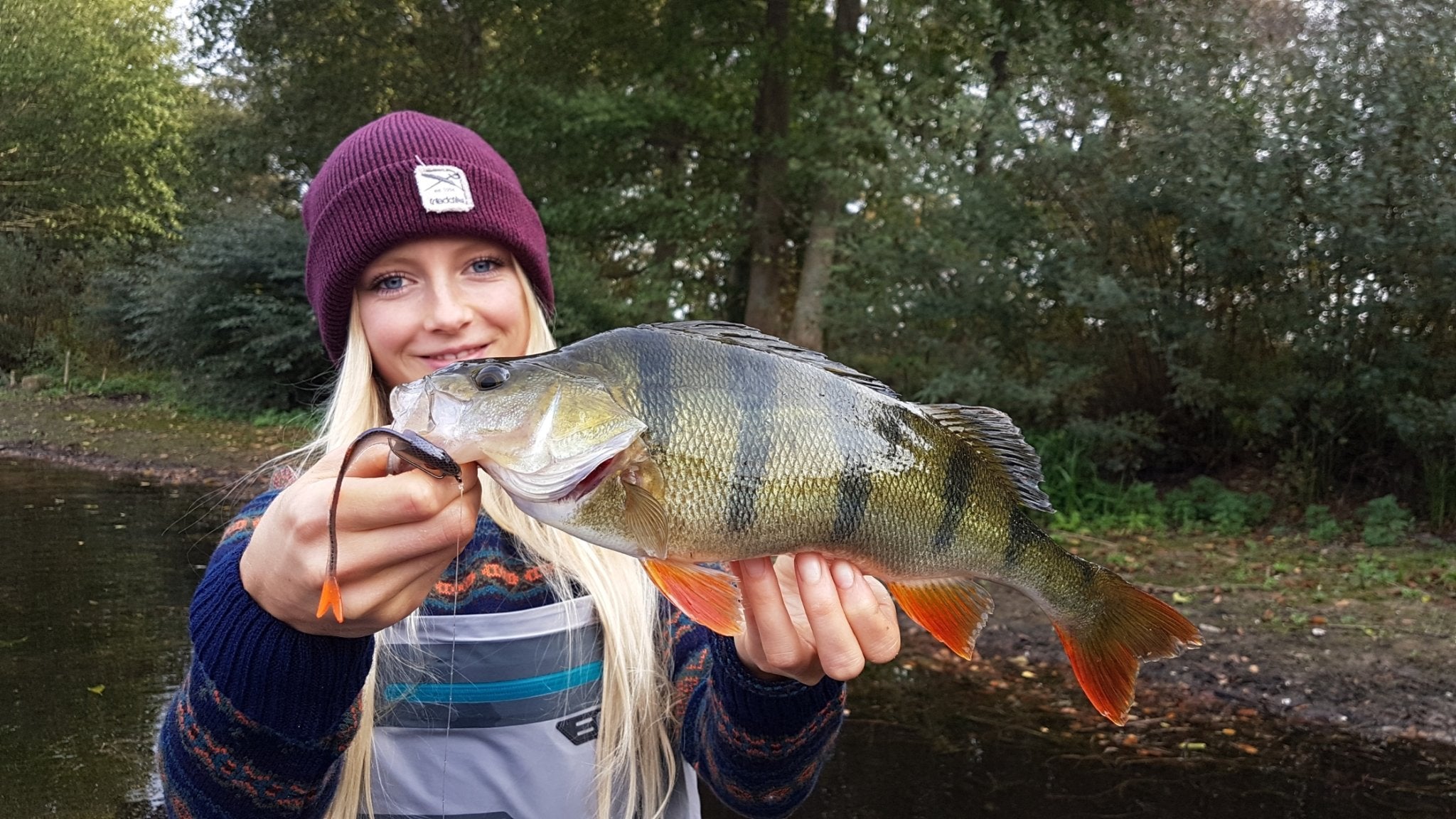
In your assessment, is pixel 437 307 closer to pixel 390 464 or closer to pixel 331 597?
pixel 390 464

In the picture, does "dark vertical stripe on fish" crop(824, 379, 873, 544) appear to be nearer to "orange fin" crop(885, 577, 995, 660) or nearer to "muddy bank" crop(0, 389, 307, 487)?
"orange fin" crop(885, 577, 995, 660)

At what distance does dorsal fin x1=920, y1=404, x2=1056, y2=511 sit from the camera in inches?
79.1

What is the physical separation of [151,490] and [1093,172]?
9977 mm

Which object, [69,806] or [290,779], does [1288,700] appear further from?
[69,806]

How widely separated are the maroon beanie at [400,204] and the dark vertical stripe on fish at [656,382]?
2.95ft

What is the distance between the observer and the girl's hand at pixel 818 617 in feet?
6.16

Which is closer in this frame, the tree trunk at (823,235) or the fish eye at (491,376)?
the fish eye at (491,376)

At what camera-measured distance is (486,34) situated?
18.9m

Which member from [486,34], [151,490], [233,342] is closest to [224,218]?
[233,342]

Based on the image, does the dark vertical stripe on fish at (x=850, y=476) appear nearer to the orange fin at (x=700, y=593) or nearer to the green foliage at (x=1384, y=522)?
the orange fin at (x=700, y=593)

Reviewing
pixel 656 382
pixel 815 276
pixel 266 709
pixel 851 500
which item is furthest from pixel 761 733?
pixel 815 276

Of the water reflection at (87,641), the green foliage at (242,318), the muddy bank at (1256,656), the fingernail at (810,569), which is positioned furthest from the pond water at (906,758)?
the green foliage at (242,318)

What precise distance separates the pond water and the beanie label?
3.14 metres

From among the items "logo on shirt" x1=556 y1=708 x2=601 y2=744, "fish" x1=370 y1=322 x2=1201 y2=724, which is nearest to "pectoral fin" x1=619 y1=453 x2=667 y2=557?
"fish" x1=370 y1=322 x2=1201 y2=724
